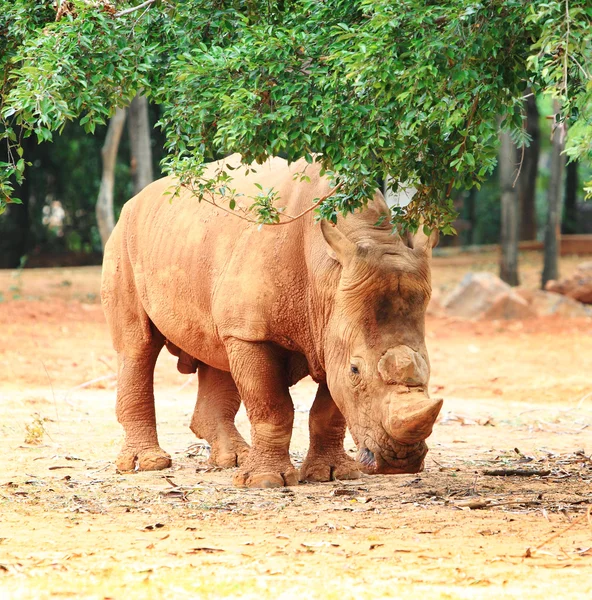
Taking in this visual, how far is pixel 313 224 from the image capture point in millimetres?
6633

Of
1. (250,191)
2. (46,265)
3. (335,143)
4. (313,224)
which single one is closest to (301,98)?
(335,143)

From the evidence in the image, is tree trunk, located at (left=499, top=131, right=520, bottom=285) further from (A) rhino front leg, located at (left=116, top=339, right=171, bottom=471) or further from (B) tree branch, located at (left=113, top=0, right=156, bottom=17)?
(B) tree branch, located at (left=113, top=0, right=156, bottom=17)

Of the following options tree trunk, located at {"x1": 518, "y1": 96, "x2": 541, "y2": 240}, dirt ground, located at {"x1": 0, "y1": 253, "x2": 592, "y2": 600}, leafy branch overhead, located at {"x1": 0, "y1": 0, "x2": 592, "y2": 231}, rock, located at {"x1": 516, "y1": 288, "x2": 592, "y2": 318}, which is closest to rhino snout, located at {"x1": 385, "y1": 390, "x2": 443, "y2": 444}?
dirt ground, located at {"x1": 0, "y1": 253, "x2": 592, "y2": 600}

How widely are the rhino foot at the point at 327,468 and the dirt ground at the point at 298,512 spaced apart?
178mm

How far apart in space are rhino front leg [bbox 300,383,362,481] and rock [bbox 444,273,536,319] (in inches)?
394

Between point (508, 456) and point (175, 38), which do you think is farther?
point (508, 456)

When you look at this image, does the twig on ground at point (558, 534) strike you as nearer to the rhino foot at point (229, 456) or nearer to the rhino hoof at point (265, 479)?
the rhino hoof at point (265, 479)

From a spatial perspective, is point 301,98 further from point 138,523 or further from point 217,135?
point 138,523

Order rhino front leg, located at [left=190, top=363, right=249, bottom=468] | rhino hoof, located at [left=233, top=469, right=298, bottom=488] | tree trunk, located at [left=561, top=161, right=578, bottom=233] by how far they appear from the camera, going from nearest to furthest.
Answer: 1. rhino hoof, located at [left=233, top=469, right=298, bottom=488]
2. rhino front leg, located at [left=190, top=363, right=249, bottom=468]
3. tree trunk, located at [left=561, top=161, right=578, bottom=233]

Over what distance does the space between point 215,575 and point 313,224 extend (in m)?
2.72

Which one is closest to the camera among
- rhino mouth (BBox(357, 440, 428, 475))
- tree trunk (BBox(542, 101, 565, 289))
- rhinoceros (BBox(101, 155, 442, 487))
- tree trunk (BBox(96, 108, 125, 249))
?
rhino mouth (BBox(357, 440, 428, 475))

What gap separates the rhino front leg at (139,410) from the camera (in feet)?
26.0

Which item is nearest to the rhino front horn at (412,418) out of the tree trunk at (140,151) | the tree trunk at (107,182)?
the tree trunk at (140,151)

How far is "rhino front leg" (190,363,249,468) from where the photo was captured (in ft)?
26.4
